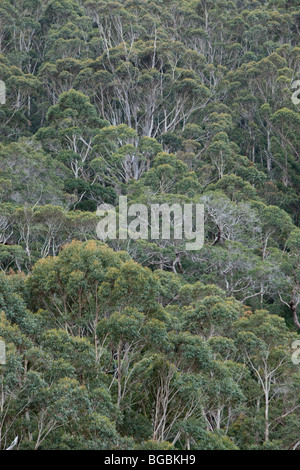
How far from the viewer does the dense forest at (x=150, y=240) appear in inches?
585

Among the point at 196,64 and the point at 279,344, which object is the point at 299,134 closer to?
the point at 196,64

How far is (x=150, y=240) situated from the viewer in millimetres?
26109

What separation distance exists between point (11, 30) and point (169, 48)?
1222cm

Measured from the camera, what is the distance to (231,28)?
4750 cm

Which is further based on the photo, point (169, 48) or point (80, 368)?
point (169, 48)

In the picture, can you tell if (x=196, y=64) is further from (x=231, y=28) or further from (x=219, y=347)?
(x=219, y=347)

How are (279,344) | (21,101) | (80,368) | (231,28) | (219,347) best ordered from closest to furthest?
(80,368) → (219,347) → (279,344) → (21,101) → (231,28)

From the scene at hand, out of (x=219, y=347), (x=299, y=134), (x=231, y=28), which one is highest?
(x=231, y=28)

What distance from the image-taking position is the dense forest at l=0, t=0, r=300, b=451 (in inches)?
585
